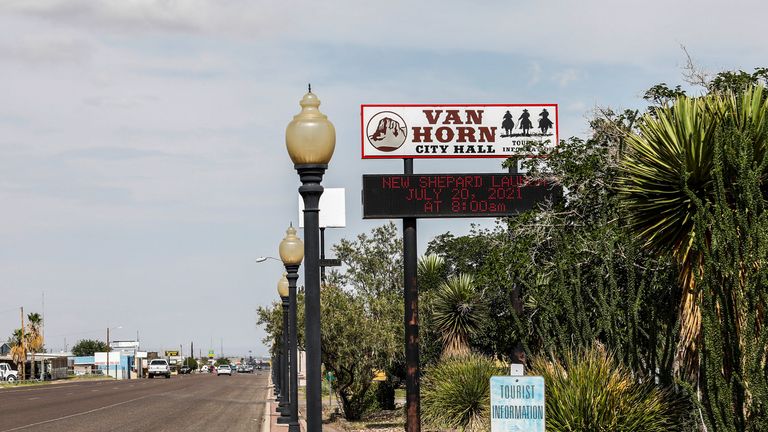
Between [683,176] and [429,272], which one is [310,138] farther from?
[429,272]

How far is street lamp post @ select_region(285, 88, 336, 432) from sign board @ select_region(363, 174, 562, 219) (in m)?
10.4

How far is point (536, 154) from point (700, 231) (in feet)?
34.0

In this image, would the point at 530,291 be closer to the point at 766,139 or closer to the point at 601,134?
the point at 601,134

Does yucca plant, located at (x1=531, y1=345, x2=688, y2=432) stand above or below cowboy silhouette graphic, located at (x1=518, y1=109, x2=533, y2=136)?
below

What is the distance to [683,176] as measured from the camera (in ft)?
48.2

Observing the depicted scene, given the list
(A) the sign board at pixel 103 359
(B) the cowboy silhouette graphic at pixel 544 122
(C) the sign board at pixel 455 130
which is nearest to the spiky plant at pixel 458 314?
(B) the cowboy silhouette graphic at pixel 544 122

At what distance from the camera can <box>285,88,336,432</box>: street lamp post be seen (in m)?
9.97

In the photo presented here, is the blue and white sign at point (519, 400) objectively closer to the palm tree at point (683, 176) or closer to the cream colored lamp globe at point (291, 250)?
the palm tree at point (683, 176)

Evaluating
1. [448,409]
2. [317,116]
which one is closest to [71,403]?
[448,409]

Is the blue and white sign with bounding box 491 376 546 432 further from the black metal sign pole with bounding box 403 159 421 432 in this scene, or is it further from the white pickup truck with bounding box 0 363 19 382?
the white pickup truck with bounding box 0 363 19 382

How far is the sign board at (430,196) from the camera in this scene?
20.8 m

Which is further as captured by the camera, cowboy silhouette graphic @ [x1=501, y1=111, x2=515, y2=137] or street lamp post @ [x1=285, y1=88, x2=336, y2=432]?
cowboy silhouette graphic @ [x1=501, y1=111, x2=515, y2=137]

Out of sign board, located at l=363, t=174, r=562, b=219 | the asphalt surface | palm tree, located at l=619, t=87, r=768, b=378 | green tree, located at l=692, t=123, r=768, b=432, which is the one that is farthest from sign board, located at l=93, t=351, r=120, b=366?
green tree, located at l=692, t=123, r=768, b=432

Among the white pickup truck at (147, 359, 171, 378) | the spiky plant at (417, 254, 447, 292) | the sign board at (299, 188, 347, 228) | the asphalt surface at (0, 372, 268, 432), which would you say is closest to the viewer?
the asphalt surface at (0, 372, 268, 432)
